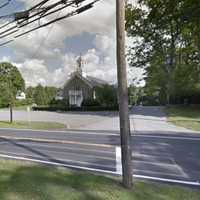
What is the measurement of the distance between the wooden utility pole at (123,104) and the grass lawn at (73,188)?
16.1 inches

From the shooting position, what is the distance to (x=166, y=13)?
17953mm

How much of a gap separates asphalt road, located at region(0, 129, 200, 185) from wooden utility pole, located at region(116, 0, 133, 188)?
1.54 metres

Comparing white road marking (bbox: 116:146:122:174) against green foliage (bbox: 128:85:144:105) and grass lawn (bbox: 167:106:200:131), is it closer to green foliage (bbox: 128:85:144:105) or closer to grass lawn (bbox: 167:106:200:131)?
grass lawn (bbox: 167:106:200:131)

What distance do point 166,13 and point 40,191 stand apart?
15238mm

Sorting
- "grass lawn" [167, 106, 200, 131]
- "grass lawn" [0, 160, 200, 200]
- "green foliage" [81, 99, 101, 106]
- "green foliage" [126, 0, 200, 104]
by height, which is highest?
"green foliage" [126, 0, 200, 104]

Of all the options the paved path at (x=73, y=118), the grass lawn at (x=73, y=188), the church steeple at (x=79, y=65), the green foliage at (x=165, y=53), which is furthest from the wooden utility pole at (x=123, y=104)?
the church steeple at (x=79, y=65)

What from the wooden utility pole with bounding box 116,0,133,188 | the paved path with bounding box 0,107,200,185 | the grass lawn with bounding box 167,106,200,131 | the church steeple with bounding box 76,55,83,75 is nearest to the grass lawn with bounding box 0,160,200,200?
the wooden utility pole with bounding box 116,0,133,188

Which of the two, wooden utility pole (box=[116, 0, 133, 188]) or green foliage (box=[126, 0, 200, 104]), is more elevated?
green foliage (box=[126, 0, 200, 104])

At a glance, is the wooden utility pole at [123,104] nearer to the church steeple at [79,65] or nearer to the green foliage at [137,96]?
the church steeple at [79,65]

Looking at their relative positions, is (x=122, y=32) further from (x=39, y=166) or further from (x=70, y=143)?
(x=70, y=143)

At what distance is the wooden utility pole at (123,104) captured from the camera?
603cm

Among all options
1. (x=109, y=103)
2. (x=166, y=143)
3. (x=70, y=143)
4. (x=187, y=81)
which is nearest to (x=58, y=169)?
(x=70, y=143)

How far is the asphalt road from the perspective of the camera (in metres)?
7.91

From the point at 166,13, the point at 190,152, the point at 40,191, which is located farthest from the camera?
the point at 166,13
